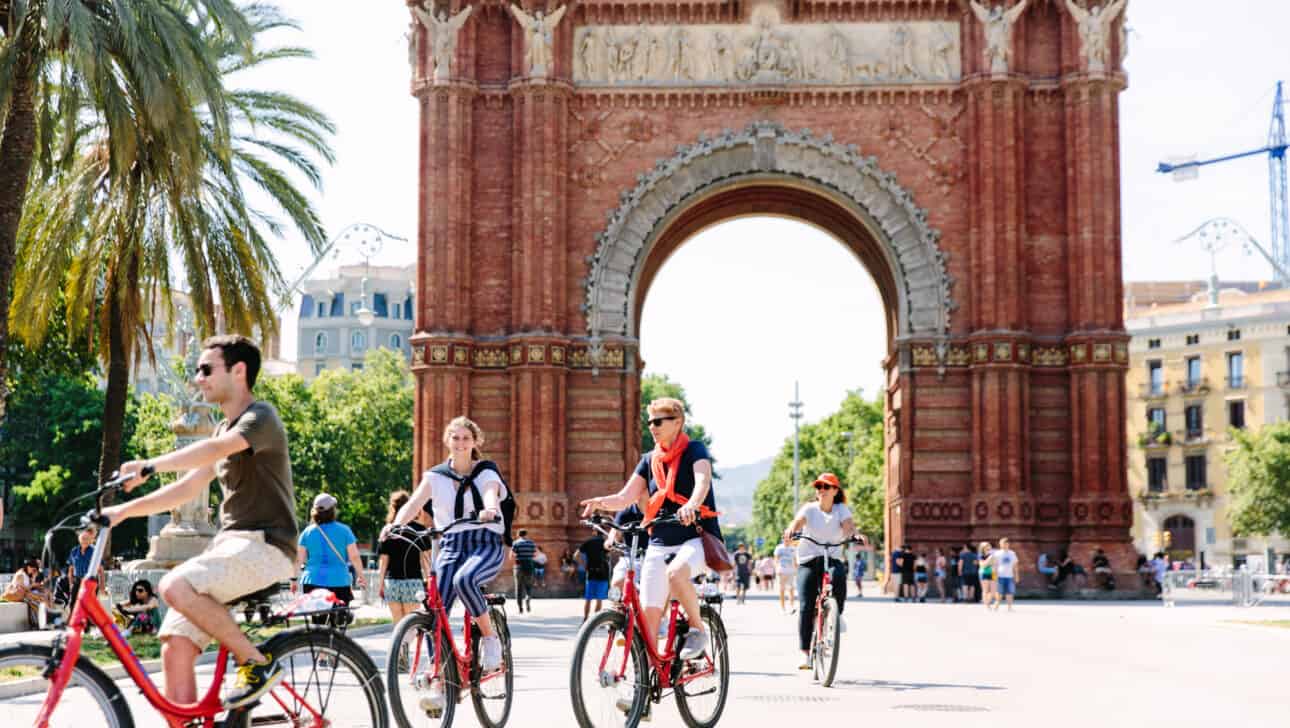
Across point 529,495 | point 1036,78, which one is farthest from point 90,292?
point 1036,78

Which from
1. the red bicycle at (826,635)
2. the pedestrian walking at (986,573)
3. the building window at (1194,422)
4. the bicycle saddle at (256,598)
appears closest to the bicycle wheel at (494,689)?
the bicycle saddle at (256,598)

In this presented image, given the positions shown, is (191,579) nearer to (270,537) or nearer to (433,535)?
(270,537)

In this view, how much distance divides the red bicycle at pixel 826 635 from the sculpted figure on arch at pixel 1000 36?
24.9 metres

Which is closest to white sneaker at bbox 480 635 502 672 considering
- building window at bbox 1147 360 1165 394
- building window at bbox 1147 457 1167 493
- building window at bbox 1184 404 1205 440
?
building window at bbox 1184 404 1205 440

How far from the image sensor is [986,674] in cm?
1537

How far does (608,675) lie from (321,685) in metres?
2.38

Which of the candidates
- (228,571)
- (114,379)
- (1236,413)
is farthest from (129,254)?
(1236,413)

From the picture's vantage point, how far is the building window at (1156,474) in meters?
82.4

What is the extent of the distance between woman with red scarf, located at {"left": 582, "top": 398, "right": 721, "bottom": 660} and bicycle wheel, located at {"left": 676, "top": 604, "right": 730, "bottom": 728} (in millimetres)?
181

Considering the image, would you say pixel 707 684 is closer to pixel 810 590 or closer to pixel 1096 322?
pixel 810 590

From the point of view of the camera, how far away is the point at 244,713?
705cm

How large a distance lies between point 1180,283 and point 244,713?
316 ft

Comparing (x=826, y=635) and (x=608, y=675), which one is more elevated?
(x=608, y=675)

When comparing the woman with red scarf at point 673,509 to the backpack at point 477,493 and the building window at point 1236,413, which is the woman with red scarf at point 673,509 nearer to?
the backpack at point 477,493
